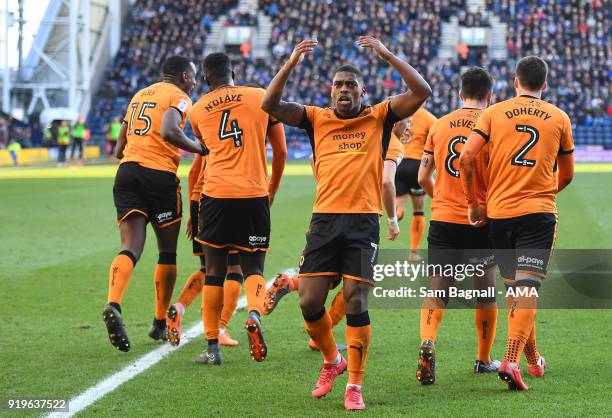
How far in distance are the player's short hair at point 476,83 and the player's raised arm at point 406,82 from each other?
0.96m

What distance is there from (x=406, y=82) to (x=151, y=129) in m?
2.63

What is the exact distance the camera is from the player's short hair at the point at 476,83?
682 cm

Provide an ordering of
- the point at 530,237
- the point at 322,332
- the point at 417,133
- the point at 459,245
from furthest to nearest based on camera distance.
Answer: the point at 417,133
the point at 459,245
the point at 530,237
the point at 322,332

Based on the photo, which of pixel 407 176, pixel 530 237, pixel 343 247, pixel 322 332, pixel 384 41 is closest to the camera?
pixel 343 247

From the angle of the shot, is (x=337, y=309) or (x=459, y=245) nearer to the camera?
(x=459, y=245)

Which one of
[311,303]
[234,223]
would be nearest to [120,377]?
[234,223]

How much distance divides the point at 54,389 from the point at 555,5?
47.4 m

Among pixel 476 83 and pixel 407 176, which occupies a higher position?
pixel 476 83

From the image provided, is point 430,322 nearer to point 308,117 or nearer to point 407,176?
point 308,117

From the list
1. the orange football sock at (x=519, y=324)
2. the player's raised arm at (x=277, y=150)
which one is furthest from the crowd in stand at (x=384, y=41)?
the orange football sock at (x=519, y=324)

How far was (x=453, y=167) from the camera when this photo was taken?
271 inches

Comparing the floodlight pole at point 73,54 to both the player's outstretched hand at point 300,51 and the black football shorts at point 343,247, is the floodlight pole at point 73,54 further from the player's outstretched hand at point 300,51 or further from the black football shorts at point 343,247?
the black football shorts at point 343,247

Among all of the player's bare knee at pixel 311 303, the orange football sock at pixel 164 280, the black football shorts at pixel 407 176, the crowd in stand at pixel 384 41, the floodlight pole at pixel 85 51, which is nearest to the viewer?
the player's bare knee at pixel 311 303

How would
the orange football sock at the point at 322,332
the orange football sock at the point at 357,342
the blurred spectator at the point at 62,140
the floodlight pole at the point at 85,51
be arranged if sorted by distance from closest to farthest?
the orange football sock at the point at 357,342 → the orange football sock at the point at 322,332 → the blurred spectator at the point at 62,140 → the floodlight pole at the point at 85,51
